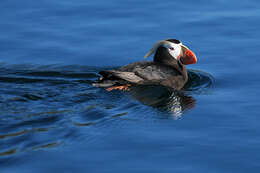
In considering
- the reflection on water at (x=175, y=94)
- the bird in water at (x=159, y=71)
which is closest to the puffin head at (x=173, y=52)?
the bird in water at (x=159, y=71)

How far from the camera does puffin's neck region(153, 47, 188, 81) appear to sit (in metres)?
9.61

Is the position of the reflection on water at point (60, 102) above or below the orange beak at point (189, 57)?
below

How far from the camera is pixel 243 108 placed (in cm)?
809

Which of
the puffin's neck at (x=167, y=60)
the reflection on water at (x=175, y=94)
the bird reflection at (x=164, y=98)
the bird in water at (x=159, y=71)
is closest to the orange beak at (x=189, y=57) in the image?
the bird in water at (x=159, y=71)

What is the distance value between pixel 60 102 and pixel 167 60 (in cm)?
233

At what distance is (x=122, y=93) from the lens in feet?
28.8

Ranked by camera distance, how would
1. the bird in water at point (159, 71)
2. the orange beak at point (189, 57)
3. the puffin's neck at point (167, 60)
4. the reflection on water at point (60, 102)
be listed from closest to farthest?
the reflection on water at point (60, 102)
the bird in water at point (159, 71)
the orange beak at point (189, 57)
the puffin's neck at point (167, 60)

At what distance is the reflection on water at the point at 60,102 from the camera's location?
22.7ft

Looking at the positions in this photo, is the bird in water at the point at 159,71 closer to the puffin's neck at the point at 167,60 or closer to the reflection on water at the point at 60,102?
the puffin's neck at the point at 167,60

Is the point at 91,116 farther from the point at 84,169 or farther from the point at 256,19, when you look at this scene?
the point at 256,19

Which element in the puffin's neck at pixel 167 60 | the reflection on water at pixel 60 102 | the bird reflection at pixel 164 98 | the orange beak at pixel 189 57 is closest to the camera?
the reflection on water at pixel 60 102

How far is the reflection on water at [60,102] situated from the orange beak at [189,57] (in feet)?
0.86

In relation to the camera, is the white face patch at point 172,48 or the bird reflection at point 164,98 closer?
the bird reflection at point 164,98

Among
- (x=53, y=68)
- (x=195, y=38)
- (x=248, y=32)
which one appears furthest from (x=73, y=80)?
(x=248, y=32)
